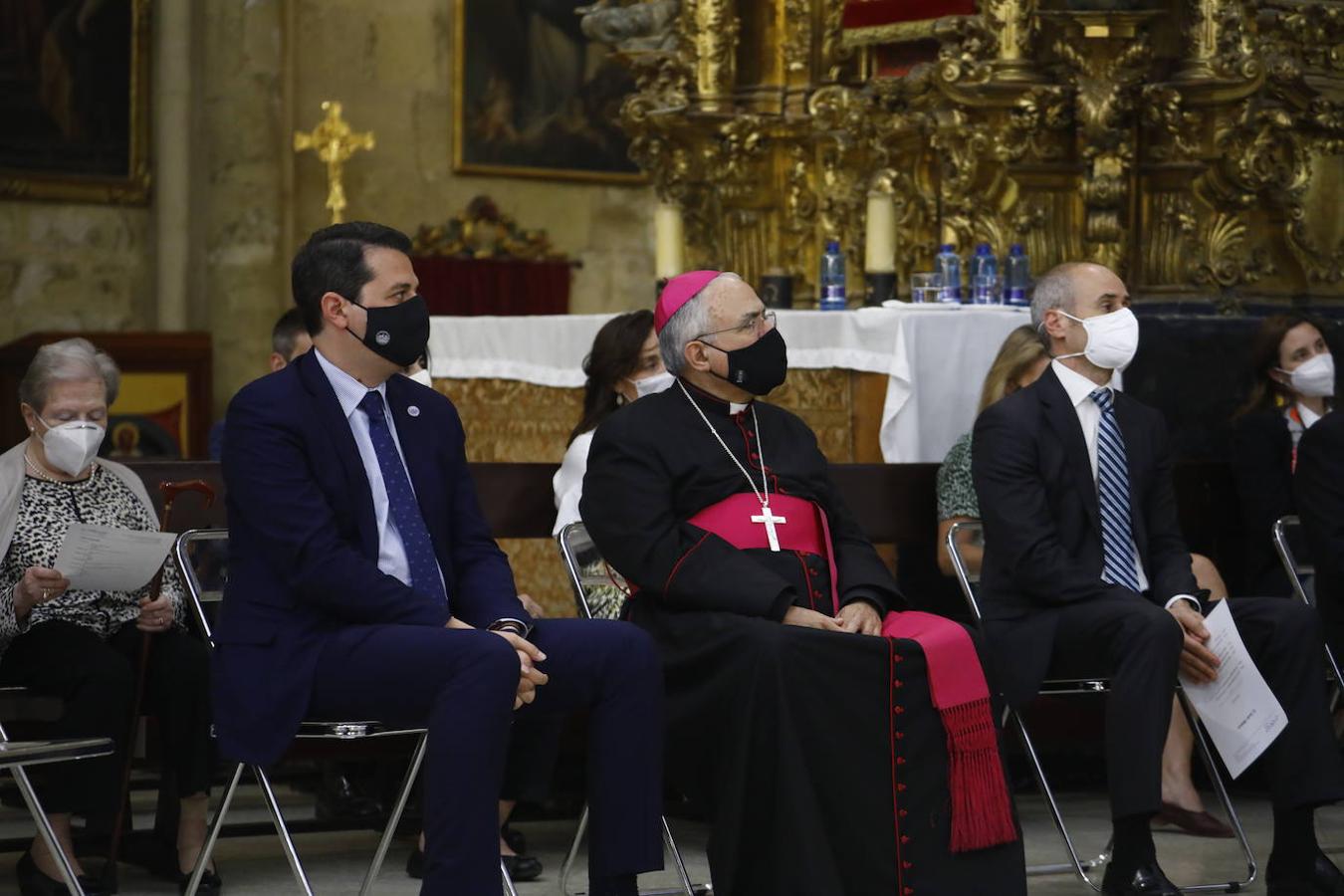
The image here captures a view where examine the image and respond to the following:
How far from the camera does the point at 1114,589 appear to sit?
6.13 metres

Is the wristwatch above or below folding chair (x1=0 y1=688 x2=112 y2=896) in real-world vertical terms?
above

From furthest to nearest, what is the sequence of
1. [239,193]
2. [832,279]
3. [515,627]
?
[239,193]
[832,279]
[515,627]

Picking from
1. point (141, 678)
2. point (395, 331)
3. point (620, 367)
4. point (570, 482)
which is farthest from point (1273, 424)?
point (141, 678)

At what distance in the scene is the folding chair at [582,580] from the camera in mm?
5801

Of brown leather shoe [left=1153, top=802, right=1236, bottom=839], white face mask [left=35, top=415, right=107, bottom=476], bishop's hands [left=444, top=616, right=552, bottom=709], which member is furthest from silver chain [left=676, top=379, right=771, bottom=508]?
brown leather shoe [left=1153, top=802, right=1236, bottom=839]

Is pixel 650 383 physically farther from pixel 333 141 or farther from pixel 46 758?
pixel 333 141

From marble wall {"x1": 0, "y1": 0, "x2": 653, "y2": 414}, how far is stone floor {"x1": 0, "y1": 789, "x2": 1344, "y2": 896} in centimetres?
986

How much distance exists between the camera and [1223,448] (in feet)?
28.3

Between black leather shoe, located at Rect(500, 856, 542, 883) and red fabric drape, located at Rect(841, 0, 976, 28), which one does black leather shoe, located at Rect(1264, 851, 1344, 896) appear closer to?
black leather shoe, located at Rect(500, 856, 542, 883)

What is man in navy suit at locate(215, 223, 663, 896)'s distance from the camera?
4812 millimetres

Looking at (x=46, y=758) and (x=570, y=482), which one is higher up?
(x=570, y=482)

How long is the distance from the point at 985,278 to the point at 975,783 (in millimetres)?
3723

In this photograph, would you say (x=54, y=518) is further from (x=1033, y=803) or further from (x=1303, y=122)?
(x=1303, y=122)

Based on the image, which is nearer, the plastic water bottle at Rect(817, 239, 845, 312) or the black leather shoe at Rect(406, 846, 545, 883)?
the black leather shoe at Rect(406, 846, 545, 883)
